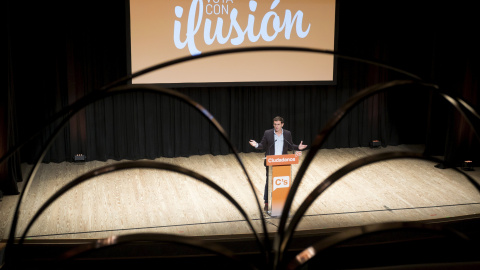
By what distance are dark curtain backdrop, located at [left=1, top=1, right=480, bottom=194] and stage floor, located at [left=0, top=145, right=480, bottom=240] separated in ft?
2.43

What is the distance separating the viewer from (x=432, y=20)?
1052 centimetres

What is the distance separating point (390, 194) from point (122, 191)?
13.1 ft

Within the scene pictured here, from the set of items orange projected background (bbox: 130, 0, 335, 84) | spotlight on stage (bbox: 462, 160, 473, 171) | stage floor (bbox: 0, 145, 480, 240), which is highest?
orange projected background (bbox: 130, 0, 335, 84)

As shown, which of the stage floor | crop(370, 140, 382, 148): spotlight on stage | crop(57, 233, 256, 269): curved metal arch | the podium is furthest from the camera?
crop(370, 140, 382, 148): spotlight on stage

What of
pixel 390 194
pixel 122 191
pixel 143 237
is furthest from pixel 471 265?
pixel 122 191

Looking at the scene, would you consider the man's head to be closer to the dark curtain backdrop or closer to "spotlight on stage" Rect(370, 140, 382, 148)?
Answer: the dark curtain backdrop

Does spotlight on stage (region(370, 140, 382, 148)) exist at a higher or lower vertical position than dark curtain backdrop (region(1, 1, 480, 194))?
lower

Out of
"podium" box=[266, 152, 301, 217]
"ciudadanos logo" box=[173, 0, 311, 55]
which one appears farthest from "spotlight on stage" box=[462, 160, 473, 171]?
"podium" box=[266, 152, 301, 217]

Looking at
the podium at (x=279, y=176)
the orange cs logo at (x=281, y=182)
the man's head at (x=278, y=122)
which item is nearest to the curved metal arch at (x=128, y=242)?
the podium at (x=279, y=176)

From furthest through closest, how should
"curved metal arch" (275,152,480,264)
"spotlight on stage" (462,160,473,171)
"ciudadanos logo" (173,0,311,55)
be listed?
"spotlight on stage" (462,160,473,171), "ciudadanos logo" (173,0,311,55), "curved metal arch" (275,152,480,264)

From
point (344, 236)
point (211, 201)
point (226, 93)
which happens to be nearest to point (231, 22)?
point (226, 93)

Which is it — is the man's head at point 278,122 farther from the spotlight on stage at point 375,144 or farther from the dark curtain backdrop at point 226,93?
the spotlight on stage at point 375,144

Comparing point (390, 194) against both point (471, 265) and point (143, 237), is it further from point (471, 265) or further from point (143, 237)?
point (143, 237)

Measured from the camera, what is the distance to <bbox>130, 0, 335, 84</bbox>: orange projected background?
9.22 m
